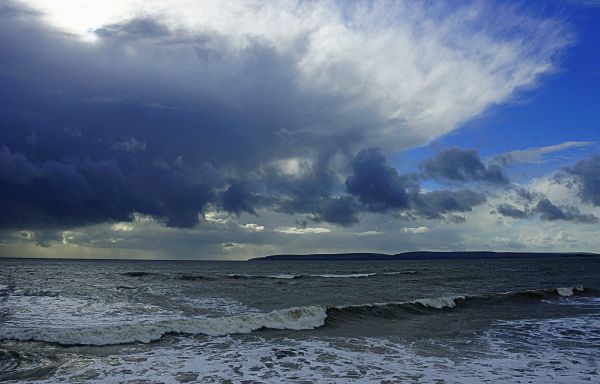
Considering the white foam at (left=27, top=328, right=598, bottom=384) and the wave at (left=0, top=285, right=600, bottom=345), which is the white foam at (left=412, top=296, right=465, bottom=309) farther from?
the white foam at (left=27, top=328, right=598, bottom=384)

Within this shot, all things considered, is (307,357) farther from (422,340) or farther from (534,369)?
(534,369)

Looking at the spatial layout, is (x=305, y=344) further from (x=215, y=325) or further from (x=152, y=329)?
(x=152, y=329)

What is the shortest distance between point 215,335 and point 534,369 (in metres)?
13.7

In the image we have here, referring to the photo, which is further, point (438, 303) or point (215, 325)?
point (438, 303)

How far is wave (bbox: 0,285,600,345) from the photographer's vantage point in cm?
2095

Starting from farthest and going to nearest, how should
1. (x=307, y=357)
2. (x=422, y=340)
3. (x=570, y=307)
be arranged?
(x=570, y=307), (x=422, y=340), (x=307, y=357)

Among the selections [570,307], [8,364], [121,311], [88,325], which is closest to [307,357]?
[8,364]

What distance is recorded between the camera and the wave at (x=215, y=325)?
68.7ft

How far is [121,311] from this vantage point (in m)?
31.5

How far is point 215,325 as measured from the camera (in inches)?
938

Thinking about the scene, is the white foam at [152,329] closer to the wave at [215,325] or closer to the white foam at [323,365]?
the wave at [215,325]

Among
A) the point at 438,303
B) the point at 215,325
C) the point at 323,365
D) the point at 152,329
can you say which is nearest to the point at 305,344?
the point at 323,365

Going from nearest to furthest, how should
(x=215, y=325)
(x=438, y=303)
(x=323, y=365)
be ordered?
1. (x=323, y=365)
2. (x=215, y=325)
3. (x=438, y=303)

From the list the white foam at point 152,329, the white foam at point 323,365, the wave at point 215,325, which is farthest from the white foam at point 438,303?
the white foam at point 323,365
